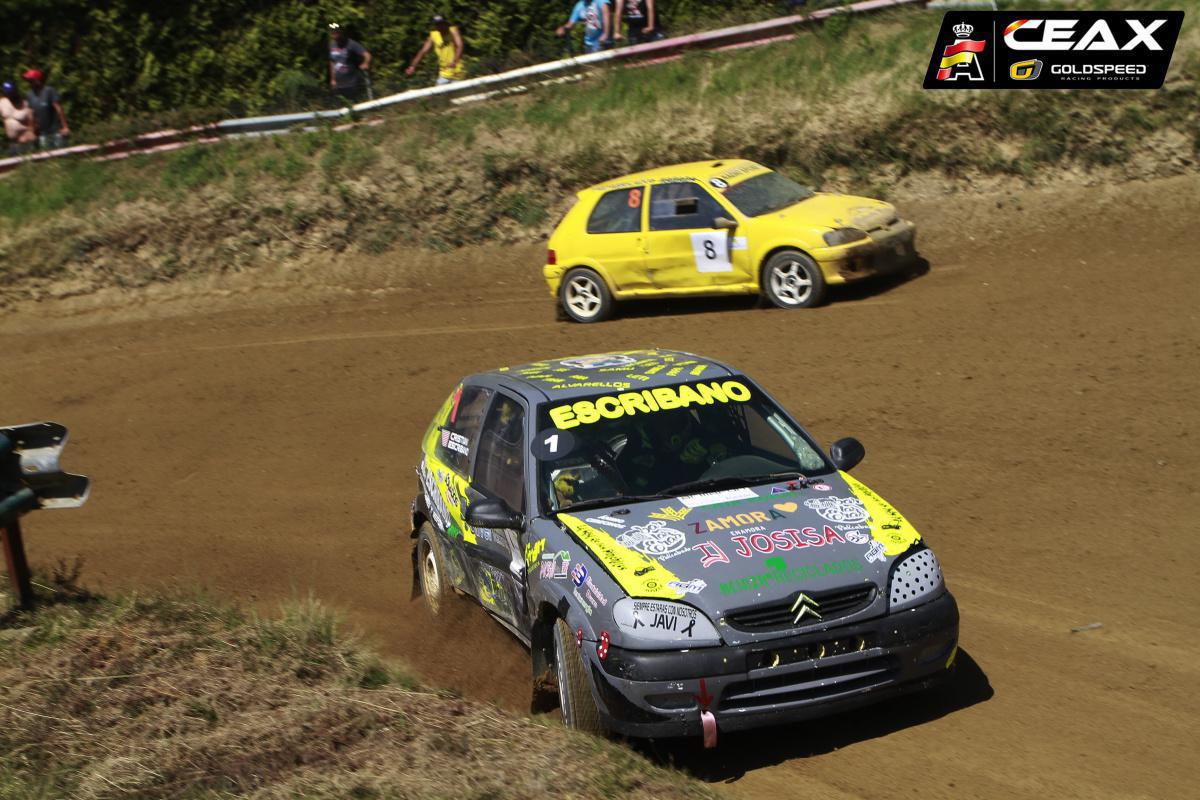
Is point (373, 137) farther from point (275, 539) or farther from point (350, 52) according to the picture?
point (275, 539)

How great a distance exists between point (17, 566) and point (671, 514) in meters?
3.49

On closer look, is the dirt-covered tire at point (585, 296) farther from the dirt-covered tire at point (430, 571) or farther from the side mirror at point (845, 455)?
the side mirror at point (845, 455)

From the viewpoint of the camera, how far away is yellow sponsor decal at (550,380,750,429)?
23.8 feet

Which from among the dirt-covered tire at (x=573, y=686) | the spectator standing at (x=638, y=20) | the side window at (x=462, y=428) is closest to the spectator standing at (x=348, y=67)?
the spectator standing at (x=638, y=20)

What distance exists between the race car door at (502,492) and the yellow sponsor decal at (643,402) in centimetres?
27

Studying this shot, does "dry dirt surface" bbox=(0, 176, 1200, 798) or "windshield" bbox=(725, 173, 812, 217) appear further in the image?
"windshield" bbox=(725, 173, 812, 217)

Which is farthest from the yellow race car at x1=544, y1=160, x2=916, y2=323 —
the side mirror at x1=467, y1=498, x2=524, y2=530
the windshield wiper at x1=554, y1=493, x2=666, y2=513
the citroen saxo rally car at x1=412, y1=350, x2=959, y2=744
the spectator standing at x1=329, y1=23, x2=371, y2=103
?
the side mirror at x1=467, y1=498, x2=524, y2=530

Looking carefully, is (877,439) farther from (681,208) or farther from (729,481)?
(681,208)

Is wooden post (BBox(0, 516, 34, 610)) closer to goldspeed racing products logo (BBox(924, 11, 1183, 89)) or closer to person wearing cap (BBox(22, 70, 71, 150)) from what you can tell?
goldspeed racing products logo (BBox(924, 11, 1183, 89))

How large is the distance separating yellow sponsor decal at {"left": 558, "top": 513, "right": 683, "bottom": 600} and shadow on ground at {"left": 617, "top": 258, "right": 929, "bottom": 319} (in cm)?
884

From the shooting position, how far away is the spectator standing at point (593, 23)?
66.8 feet

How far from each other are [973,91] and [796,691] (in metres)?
13.4

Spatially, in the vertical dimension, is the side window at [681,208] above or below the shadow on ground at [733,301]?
above

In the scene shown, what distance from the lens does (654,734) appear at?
5883 mm
